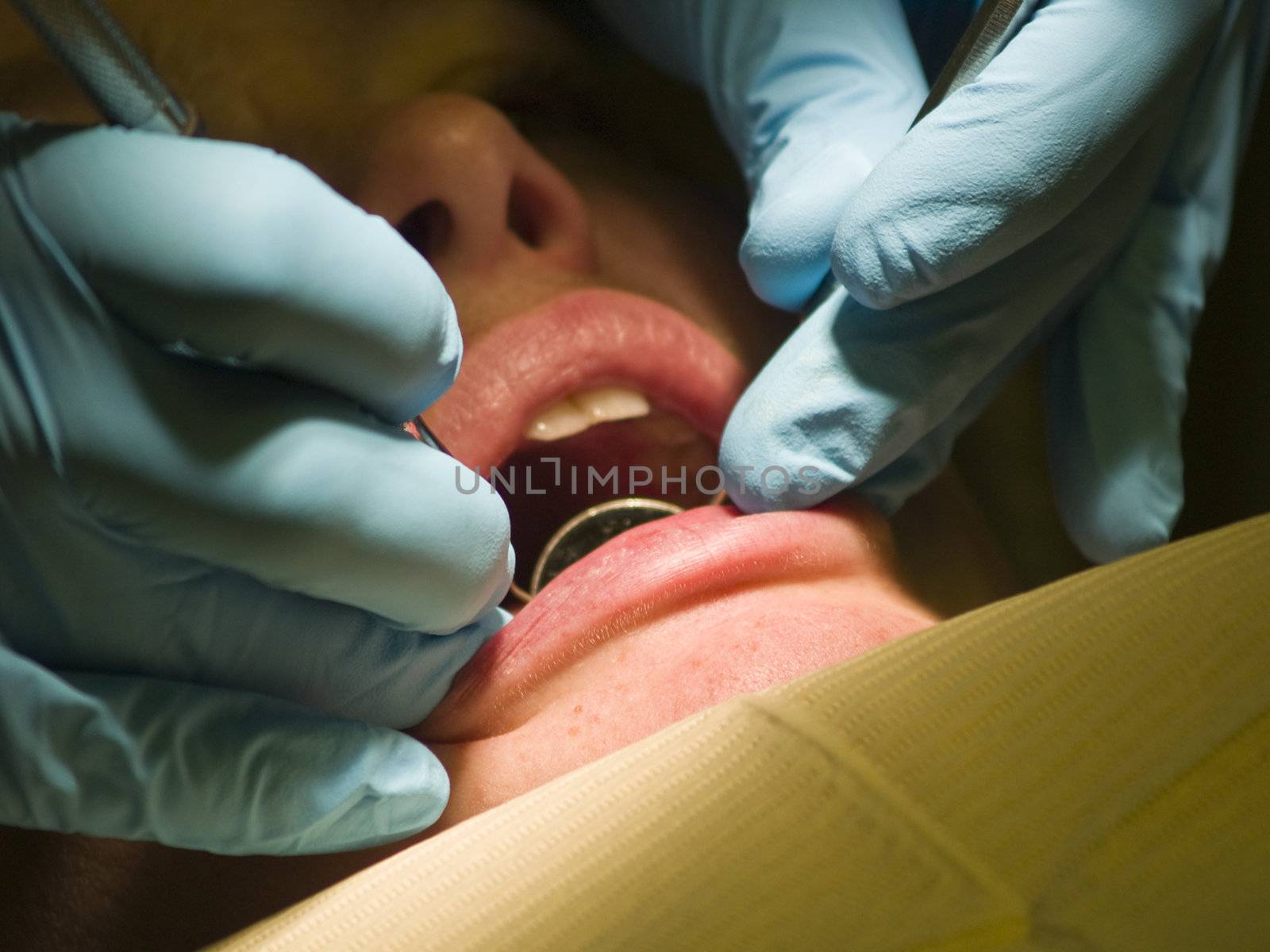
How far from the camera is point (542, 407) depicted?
0.98m

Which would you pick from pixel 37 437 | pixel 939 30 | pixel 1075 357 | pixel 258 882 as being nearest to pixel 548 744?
→ pixel 258 882

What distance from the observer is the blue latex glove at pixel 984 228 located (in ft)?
2.40

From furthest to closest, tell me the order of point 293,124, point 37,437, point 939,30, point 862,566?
point 939,30 → point 293,124 → point 862,566 → point 37,437

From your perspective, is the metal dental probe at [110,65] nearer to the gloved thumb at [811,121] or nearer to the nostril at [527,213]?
the gloved thumb at [811,121]

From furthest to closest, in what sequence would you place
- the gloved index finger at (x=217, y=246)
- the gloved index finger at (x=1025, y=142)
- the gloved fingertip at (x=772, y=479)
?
the gloved fingertip at (x=772, y=479), the gloved index finger at (x=1025, y=142), the gloved index finger at (x=217, y=246)

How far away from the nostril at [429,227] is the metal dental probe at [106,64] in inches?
14.6

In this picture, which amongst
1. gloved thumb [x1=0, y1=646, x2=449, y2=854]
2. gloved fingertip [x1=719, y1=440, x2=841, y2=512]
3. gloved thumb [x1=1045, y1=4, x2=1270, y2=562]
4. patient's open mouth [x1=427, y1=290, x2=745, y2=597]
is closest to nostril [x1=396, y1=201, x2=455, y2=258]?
patient's open mouth [x1=427, y1=290, x2=745, y2=597]

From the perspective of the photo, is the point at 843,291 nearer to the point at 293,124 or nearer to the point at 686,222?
the point at 686,222

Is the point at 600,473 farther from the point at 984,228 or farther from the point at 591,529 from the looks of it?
the point at 984,228

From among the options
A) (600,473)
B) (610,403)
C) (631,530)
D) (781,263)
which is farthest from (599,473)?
(781,263)

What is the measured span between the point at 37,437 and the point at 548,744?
38 cm

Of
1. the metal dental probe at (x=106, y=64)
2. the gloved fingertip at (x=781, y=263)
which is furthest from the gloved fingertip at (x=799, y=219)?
the metal dental probe at (x=106, y=64)

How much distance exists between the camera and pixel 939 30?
1.11 metres

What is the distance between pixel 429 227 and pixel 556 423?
22 centimetres
